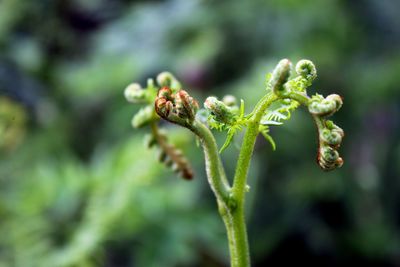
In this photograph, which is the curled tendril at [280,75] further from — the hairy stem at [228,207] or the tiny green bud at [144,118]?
the tiny green bud at [144,118]

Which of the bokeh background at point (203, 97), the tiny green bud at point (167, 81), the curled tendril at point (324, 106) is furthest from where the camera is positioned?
the bokeh background at point (203, 97)

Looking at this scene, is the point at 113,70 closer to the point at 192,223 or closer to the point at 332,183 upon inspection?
the point at 192,223

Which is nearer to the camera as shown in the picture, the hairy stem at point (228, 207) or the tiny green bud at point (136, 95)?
the hairy stem at point (228, 207)

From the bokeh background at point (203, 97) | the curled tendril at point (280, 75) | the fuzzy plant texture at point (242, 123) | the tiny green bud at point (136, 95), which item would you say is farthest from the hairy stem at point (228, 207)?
the bokeh background at point (203, 97)

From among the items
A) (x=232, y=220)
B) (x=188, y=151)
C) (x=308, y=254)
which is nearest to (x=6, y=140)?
(x=188, y=151)

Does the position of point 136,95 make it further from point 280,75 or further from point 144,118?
point 280,75

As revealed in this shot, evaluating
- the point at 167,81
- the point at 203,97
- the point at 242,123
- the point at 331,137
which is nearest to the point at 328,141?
the point at 331,137

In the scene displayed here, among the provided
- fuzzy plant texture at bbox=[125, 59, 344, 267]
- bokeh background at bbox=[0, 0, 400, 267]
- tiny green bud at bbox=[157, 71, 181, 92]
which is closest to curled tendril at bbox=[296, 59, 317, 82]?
fuzzy plant texture at bbox=[125, 59, 344, 267]
